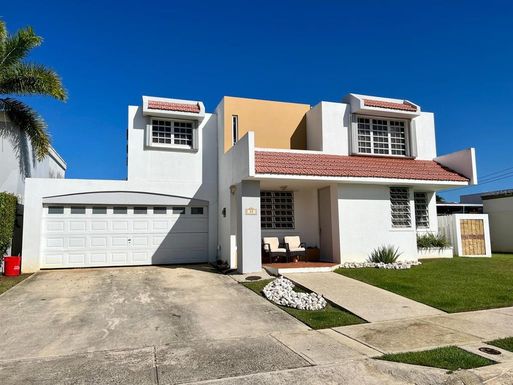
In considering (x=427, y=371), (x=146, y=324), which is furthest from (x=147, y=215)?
(x=427, y=371)

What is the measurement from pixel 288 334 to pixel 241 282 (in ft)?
15.8

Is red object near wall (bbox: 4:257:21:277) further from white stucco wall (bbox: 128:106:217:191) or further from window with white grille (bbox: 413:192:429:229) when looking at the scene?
window with white grille (bbox: 413:192:429:229)

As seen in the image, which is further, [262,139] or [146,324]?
[262,139]

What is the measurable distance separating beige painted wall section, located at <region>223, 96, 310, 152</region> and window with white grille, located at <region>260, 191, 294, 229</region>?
219 cm

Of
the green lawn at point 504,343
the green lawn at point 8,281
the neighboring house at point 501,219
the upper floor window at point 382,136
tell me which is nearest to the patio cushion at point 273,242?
the upper floor window at point 382,136

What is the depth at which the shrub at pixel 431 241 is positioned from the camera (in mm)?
16484

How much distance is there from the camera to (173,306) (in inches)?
352

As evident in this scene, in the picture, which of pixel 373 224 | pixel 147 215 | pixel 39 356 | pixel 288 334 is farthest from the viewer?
pixel 147 215

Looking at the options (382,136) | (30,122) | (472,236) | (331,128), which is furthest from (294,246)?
(30,122)

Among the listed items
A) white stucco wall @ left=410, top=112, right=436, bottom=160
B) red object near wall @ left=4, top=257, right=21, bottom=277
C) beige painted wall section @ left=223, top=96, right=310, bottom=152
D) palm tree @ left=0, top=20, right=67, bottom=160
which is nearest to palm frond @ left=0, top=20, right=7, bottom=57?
palm tree @ left=0, top=20, right=67, bottom=160

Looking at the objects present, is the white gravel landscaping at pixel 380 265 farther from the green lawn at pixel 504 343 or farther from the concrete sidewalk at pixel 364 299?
the green lawn at pixel 504 343

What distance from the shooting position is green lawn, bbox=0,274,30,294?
11203 mm

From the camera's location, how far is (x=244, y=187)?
12859 millimetres

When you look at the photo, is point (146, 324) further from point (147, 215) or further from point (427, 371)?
point (147, 215)
